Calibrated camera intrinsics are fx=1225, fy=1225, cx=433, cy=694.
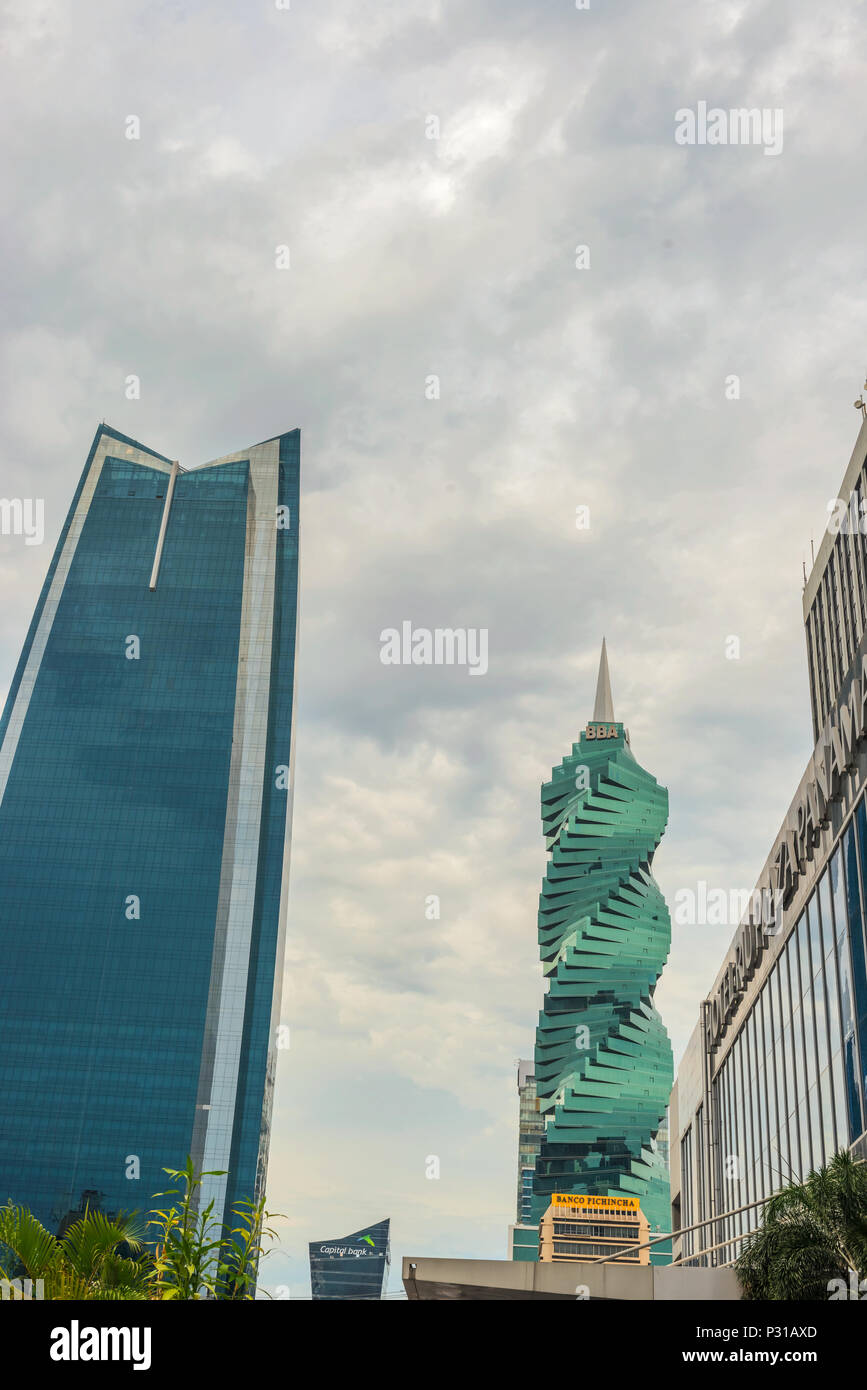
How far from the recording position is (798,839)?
4641cm

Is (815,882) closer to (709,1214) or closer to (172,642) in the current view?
(709,1214)

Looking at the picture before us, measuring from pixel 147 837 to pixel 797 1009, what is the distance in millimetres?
134026

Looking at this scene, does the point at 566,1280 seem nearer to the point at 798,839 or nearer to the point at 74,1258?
the point at 798,839

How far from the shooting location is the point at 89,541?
18962 centimetres

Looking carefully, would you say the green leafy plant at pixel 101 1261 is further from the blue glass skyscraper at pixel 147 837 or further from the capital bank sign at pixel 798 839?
the blue glass skyscraper at pixel 147 837

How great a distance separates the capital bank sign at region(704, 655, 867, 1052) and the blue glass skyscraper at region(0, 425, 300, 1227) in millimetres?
97228

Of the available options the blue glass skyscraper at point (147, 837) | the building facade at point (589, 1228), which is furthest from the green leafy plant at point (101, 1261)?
the building facade at point (589, 1228)

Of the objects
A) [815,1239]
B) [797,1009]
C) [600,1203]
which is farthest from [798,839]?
[600,1203]

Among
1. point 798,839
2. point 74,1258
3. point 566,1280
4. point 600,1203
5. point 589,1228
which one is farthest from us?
point 589,1228

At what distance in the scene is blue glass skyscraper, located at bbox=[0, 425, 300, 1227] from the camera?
15200 centimetres

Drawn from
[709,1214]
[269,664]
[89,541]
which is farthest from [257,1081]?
[709,1214]

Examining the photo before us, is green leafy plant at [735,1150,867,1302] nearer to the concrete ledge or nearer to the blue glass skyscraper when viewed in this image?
the concrete ledge

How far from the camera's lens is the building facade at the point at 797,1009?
127 feet

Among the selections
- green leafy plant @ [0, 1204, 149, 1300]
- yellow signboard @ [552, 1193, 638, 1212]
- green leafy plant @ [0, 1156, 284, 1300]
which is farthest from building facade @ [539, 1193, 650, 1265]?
green leafy plant @ [0, 1204, 149, 1300]
